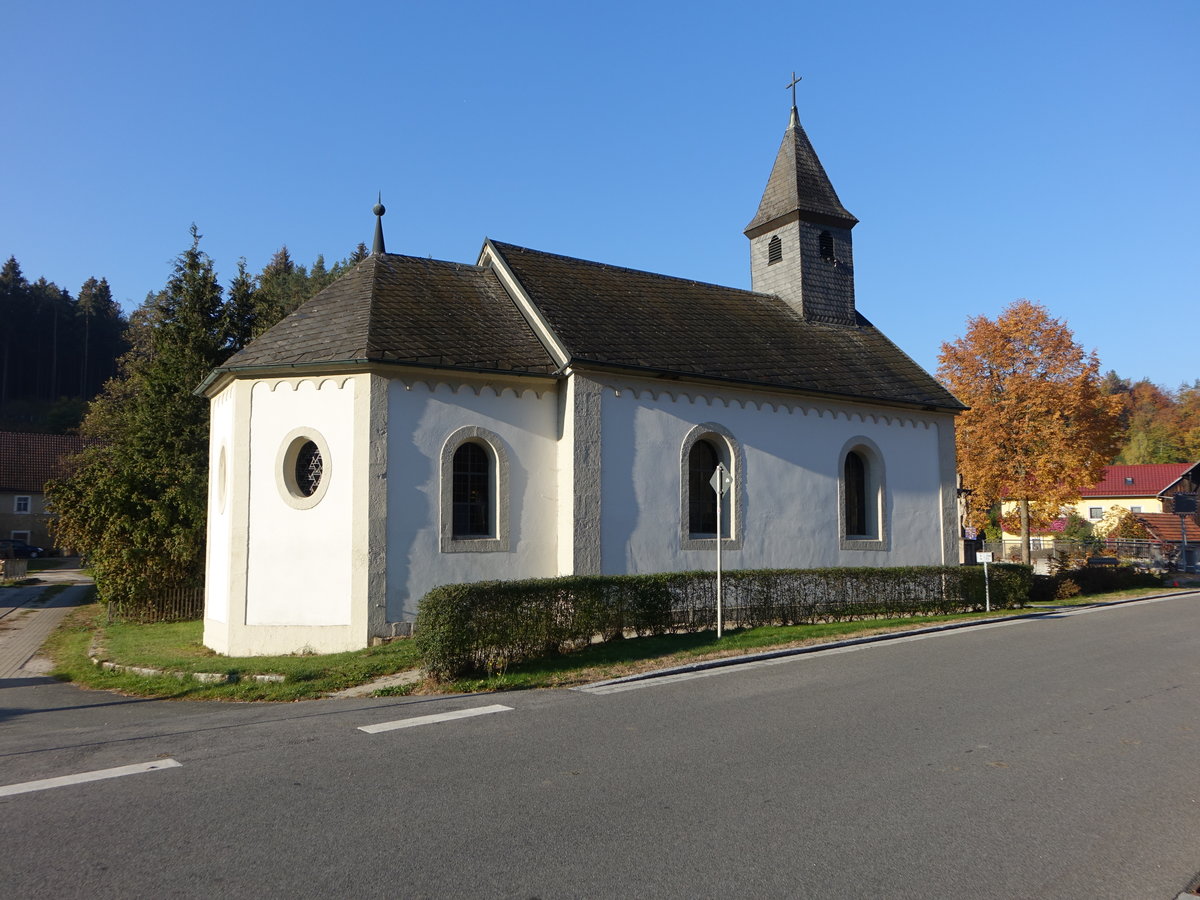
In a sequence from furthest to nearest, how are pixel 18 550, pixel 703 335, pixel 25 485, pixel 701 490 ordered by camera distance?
pixel 25 485 → pixel 18 550 → pixel 703 335 → pixel 701 490

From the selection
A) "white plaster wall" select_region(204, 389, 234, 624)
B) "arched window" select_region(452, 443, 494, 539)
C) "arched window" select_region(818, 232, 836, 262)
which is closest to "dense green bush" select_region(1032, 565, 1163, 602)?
"arched window" select_region(818, 232, 836, 262)

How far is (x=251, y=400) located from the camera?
48.6 ft

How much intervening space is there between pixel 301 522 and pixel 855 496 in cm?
1275

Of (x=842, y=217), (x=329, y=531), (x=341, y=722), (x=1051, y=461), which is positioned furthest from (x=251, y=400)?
(x=1051, y=461)

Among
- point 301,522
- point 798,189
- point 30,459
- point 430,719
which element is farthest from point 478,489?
point 30,459

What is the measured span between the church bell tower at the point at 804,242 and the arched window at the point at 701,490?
7.60m

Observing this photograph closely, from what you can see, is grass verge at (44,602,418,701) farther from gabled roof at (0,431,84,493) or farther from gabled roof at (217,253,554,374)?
gabled roof at (0,431,84,493)

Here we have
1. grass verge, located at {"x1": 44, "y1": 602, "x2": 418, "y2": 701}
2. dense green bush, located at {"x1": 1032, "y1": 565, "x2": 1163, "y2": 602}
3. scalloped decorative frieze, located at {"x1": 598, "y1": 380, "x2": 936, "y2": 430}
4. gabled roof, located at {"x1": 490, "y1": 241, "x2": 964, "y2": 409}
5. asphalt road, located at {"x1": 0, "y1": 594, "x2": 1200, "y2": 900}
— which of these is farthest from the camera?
dense green bush, located at {"x1": 1032, "y1": 565, "x2": 1163, "y2": 602}

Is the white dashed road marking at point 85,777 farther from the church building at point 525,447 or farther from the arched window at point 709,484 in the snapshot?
the arched window at point 709,484

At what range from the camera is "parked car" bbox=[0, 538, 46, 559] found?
44844 millimetres

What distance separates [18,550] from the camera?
157ft

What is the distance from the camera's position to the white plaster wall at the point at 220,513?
15.1 metres

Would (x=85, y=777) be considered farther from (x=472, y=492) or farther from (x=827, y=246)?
(x=827, y=246)

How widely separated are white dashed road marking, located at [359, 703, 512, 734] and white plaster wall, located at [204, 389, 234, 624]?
7.49 metres
